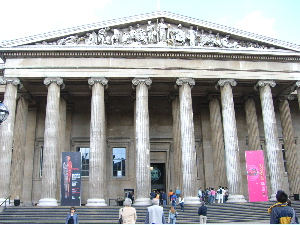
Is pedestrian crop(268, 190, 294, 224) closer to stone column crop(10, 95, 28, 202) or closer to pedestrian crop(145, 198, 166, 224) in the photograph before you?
pedestrian crop(145, 198, 166, 224)

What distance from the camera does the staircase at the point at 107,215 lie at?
2100 cm

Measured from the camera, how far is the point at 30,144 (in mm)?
30688

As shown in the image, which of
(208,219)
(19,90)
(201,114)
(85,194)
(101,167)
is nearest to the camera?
(208,219)

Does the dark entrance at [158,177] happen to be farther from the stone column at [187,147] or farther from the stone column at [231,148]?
the stone column at [231,148]

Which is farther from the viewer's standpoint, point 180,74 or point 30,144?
point 30,144

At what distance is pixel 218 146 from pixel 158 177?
622 centimetres

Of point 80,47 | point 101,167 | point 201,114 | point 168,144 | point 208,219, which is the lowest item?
point 208,219

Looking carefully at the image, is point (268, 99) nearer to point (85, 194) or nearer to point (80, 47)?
point (80, 47)

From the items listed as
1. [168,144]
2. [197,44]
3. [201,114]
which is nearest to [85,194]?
[168,144]

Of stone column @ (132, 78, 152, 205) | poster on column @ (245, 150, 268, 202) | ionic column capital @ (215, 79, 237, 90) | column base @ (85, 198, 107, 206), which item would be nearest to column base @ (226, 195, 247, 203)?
poster on column @ (245, 150, 268, 202)

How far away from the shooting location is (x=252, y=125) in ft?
97.4

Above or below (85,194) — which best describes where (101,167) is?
above

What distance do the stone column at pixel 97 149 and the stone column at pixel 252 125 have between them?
12575mm

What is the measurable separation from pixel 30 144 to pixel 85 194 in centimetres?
644
